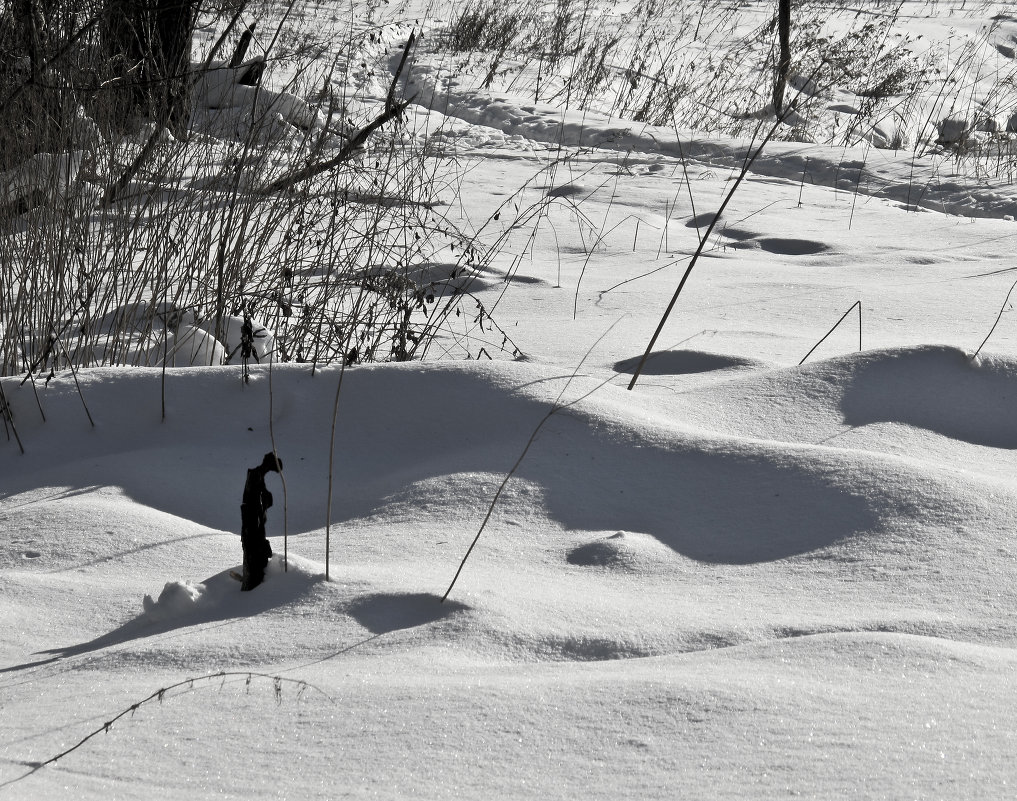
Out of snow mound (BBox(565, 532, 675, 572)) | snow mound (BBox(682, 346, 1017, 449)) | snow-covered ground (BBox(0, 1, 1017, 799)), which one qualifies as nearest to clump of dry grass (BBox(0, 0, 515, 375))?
snow-covered ground (BBox(0, 1, 1017, 799))

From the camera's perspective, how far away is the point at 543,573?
1.26 meters

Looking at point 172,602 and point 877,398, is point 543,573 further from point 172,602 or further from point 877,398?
point 877,398

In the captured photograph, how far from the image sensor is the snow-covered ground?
2.76 feet

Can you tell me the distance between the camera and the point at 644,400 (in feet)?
5.95

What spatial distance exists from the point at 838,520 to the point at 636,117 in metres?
5.28

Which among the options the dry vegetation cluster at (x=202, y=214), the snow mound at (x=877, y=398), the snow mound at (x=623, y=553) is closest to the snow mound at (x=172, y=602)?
the snow mound at (x=623, y=553)

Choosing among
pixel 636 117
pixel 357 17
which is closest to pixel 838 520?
pixel 636 117

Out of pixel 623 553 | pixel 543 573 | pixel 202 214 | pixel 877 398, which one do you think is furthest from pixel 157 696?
pixel 202 214

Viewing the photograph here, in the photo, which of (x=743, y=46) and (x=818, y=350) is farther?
(x=743, y=46)

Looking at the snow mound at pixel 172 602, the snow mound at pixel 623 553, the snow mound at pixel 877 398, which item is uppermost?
the snow mound at pixel 877 398

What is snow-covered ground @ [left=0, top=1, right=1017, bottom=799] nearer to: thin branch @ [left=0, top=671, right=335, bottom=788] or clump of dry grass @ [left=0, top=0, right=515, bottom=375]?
thin branch @ [left=0, top=671, right=335, bottom=788]

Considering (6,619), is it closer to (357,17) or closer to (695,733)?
(695,733)

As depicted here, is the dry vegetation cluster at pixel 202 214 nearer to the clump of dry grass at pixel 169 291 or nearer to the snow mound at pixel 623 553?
the clump of dry grass at pixel 169 291

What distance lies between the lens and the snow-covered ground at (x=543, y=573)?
2.76 ft
